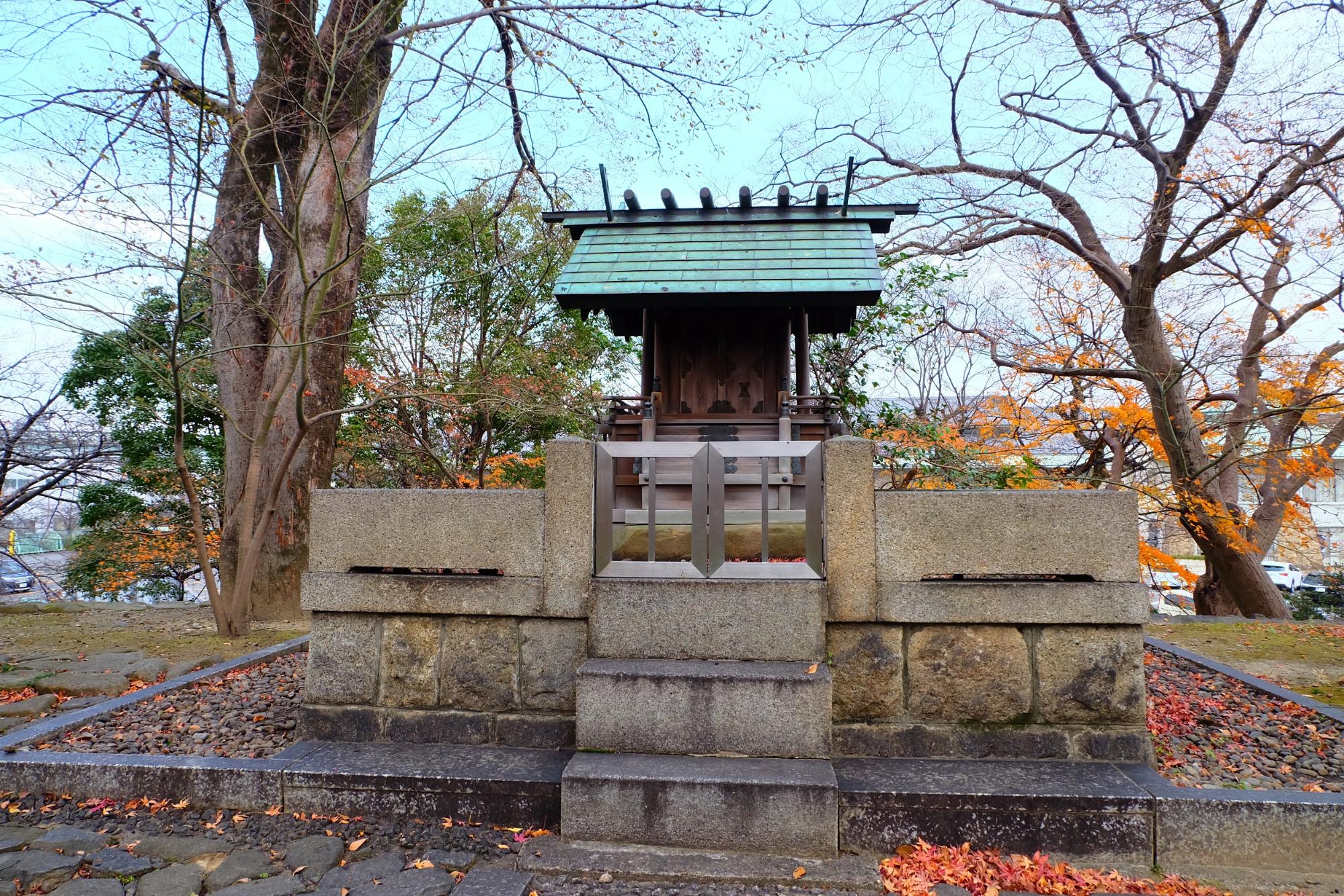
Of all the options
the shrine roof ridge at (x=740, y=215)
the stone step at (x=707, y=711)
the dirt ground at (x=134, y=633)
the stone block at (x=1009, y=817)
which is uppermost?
the shrine roof ridge at (x=740, y=215)

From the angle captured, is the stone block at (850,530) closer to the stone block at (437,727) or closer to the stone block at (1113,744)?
the stone block at (1113,744)

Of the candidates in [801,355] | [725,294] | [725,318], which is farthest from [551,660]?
[801,355]

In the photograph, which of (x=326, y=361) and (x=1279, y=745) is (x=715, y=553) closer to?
(x=1279, y=745)

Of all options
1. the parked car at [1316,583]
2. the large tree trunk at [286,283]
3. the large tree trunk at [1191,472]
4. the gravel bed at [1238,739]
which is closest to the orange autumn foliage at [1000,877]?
the gravel bed at [1238,739]

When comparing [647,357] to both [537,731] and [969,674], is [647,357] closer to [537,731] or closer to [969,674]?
[537,731]

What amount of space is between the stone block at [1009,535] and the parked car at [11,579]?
1963cm

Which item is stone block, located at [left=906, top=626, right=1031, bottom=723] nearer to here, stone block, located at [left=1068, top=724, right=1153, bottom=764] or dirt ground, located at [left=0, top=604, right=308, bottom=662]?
stone block, located at [left=1068, top=724, right=1153, bottom=764]

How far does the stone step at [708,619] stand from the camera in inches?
140

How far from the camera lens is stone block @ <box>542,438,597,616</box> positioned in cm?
374

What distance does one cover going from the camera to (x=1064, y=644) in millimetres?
3543

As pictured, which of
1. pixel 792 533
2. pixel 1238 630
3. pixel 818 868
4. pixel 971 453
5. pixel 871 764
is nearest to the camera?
pixel 818 868

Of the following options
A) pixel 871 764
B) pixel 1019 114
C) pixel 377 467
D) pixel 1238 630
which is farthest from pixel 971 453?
pixel 377 467

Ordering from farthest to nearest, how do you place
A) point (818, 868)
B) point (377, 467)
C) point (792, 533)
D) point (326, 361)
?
point (377, 467) < point (326, 361) < point (792, 533) < point (818, 868)

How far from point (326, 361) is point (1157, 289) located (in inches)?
430
